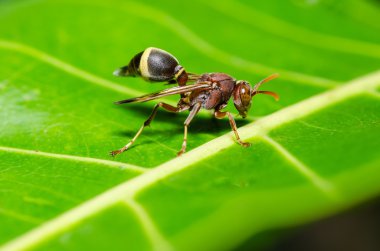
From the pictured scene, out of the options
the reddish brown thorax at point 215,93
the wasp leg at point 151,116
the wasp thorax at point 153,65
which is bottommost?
the wasp leg at point 151,116

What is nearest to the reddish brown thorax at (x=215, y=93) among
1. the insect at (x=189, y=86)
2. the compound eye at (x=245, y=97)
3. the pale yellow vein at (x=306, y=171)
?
the insect at (x=189, y=86)

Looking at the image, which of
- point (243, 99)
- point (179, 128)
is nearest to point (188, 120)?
point (179, 128)

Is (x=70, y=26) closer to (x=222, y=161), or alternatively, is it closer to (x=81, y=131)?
(x=81, y=131)

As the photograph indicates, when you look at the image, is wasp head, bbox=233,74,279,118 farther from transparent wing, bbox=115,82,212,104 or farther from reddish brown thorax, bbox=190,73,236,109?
transparent wing, bbox=115,82,212,104

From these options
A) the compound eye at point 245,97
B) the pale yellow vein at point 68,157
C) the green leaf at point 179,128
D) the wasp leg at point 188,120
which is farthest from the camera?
the compound eye at point 245,97

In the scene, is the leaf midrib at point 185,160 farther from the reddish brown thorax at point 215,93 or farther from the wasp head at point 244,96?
the reddish brown thorax at point 215,93

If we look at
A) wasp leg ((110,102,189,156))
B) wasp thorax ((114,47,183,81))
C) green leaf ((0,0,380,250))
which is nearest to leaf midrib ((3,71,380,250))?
green leaf ((0,0,380,250))
